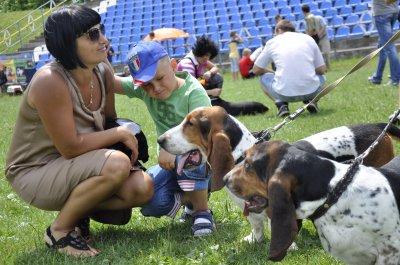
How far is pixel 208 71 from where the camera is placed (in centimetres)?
961

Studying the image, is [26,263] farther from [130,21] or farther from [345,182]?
[130,21]

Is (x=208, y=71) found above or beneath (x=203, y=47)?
beneath

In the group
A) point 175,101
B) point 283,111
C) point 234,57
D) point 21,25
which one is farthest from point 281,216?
point 21,25

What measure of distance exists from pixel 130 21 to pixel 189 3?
355cm

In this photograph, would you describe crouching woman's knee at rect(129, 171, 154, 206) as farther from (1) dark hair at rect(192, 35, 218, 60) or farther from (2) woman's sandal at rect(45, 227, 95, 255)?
(1) dark hair at rect(192, 35, 218, 60)

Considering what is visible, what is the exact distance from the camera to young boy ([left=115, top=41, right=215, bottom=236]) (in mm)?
4004

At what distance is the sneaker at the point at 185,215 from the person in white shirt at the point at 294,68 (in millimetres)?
4649

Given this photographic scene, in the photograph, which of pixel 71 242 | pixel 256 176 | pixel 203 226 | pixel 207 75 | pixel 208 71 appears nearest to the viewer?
pixel 256 176

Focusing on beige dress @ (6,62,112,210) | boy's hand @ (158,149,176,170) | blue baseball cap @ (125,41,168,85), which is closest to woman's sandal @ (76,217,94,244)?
beige dress @ (6,62,112,210)

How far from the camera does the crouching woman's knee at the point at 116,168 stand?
3.62 metres

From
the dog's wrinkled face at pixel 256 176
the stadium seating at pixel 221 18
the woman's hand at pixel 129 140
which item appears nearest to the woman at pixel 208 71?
the woman's hand at pixel 129 140

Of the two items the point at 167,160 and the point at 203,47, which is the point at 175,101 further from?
the point at 203,47

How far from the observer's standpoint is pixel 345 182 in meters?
2.65

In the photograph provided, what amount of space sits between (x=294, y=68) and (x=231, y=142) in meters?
5.31
